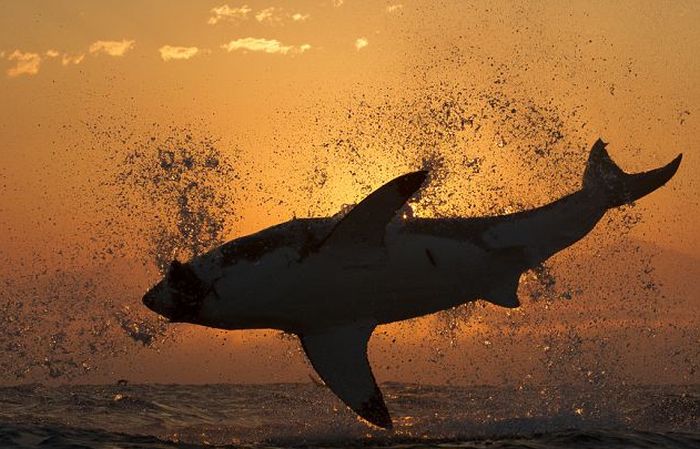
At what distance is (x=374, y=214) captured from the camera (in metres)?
13.6

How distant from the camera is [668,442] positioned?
18.8 m

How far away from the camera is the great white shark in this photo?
46.0 feet

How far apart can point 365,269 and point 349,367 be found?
2304 mm

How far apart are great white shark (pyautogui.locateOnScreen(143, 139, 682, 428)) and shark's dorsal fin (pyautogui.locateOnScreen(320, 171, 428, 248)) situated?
0.02 metres

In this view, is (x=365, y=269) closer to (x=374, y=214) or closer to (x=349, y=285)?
(x=349, y=285)

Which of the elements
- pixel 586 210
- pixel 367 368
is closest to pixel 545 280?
pixel 586 210

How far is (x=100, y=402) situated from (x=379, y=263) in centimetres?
2179

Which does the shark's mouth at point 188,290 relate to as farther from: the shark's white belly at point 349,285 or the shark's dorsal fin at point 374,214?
the shark's dorsal fin at point 374,214

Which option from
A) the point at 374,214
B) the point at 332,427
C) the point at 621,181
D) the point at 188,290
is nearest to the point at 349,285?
the point at 374,214

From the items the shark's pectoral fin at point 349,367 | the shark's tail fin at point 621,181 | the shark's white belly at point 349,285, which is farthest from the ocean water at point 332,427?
the shark's tail fin at point 621,181

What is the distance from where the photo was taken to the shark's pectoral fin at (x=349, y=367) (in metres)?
15.5

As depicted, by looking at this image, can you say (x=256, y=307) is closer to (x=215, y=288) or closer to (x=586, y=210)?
(x=215, y=288)

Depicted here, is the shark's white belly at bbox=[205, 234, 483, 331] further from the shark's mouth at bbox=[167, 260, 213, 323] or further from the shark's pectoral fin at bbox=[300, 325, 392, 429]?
the shark's pectoral fin at bbox=[300, 325, 392, 429]

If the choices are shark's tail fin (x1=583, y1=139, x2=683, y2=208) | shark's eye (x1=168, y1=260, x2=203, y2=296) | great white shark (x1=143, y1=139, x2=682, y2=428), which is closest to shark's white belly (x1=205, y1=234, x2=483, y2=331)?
great white shark (x1=143, y1=139, x2=682, y2=428)
